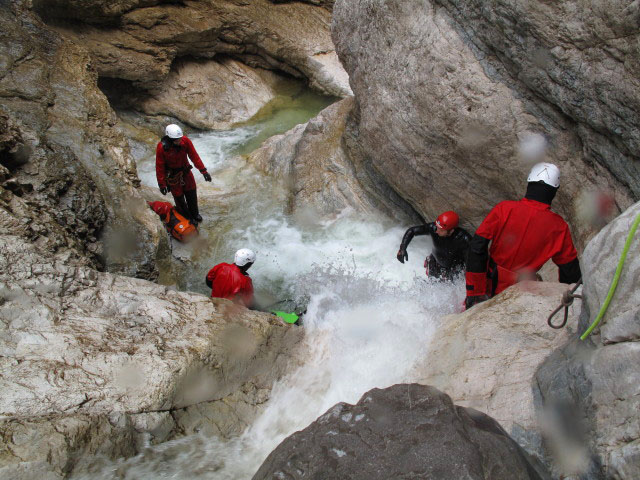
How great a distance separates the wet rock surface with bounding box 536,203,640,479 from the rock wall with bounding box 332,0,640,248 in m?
1.83

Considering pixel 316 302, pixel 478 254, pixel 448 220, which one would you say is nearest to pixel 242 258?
pixel 316 302

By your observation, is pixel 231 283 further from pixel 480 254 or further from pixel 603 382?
pixel 603 382

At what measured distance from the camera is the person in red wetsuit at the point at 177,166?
6.40 metres

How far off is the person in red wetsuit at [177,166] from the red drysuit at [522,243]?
431 cm

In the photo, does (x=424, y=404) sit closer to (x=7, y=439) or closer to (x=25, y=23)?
(x=7, y=439)

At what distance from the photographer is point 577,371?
2.31 metres

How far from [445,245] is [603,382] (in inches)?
130

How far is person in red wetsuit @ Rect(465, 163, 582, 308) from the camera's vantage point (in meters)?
3.62

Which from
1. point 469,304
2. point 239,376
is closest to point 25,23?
point 239,376

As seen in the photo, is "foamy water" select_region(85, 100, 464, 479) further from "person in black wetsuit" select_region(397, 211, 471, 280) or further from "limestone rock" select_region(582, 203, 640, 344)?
"limestone rock" select_region(582, 203, 640, 344)

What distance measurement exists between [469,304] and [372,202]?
3.25 m

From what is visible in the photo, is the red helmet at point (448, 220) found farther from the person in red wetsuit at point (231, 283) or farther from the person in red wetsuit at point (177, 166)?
the person in red wetsuit at point (177, 166)

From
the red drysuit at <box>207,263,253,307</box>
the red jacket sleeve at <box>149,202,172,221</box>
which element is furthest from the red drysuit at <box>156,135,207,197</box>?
the red drysuit at <box>207,263,253,307</box>

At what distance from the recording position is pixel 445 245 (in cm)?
533
